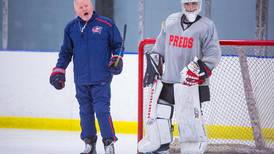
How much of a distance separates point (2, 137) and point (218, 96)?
1994mm

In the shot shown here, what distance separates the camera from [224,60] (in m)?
5.72

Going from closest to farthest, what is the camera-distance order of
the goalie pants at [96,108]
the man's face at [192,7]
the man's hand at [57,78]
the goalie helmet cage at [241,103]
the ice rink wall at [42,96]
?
the man's face at [192,7] → the goalie pants at [96,108] → the man's hand at [57,78] → the goalie helmet cage at [241,103] → the ice rink wall at [42,96]

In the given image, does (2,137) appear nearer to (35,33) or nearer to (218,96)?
(218,96)

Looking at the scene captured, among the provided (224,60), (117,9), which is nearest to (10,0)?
(117,9)

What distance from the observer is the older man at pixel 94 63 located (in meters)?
4.58

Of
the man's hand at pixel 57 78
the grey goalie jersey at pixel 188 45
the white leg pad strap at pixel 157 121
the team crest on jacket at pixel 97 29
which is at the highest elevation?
the team crest on jacket at pixel 97 29

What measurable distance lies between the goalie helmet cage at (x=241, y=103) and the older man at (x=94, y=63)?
52 cm

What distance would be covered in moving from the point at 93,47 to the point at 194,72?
0.78 meters

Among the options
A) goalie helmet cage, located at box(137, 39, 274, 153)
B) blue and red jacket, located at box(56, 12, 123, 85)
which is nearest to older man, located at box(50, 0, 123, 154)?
blue and red jacket, located at box(56, 12, 123, 85)

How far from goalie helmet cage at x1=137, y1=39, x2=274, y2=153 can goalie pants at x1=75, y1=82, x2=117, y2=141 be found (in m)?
0.54

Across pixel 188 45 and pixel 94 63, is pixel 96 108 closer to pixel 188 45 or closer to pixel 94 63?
pixel 94 63

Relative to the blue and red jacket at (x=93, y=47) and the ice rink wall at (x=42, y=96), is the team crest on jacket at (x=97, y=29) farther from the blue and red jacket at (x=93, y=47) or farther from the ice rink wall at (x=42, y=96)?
the ice rink wall at (x=42, y=96)

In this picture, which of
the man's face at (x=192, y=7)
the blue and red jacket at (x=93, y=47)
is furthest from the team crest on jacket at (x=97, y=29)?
the man's face at (x=192, y=7)

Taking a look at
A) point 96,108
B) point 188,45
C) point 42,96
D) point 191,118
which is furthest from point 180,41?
point 42,96
